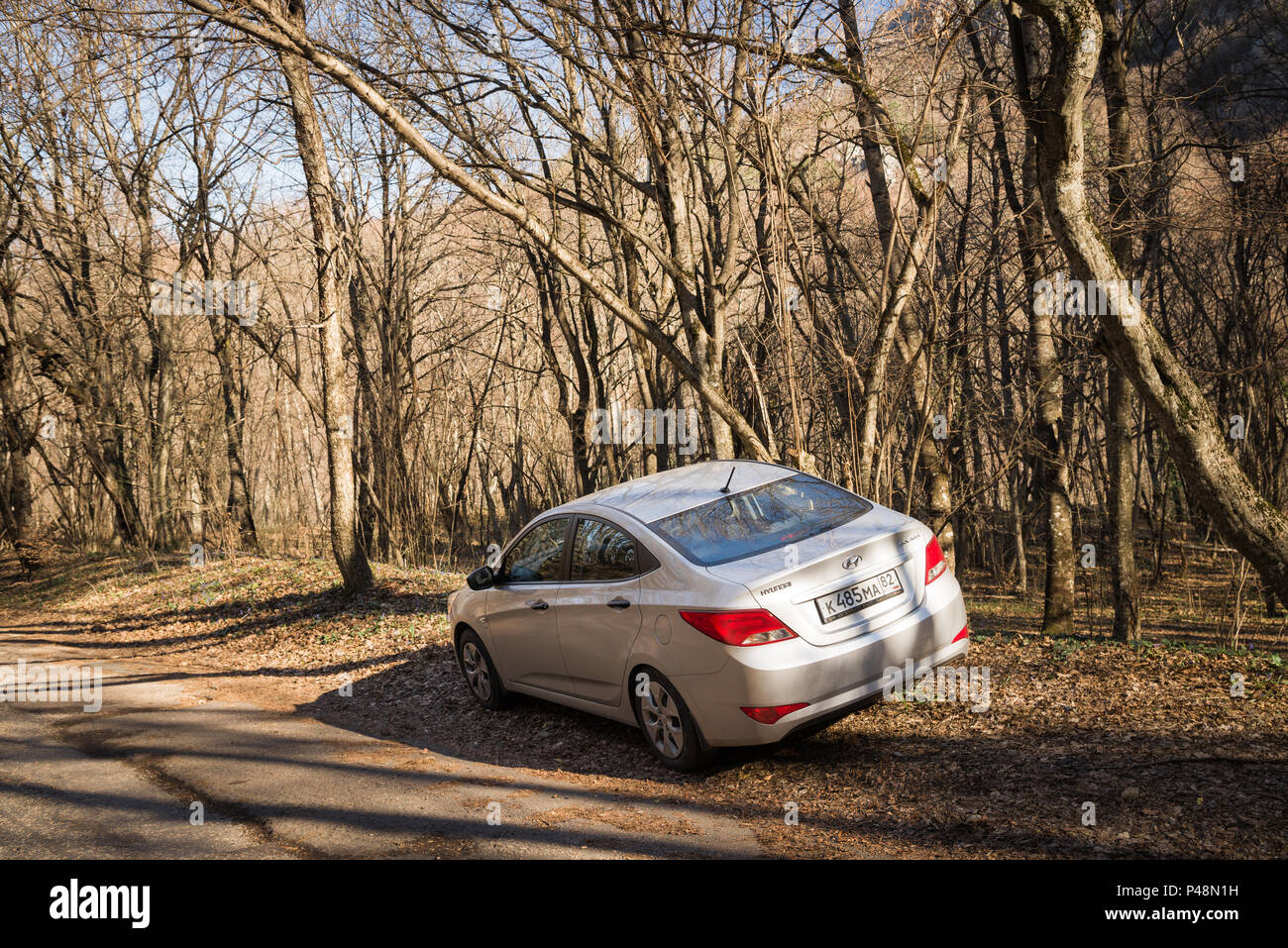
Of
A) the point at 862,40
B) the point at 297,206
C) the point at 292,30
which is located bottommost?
the point at 292,30

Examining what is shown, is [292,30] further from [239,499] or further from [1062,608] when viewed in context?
[239,499]

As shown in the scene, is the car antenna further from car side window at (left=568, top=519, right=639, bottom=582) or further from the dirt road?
the dirt road

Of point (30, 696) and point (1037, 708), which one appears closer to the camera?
point (1037, 708)

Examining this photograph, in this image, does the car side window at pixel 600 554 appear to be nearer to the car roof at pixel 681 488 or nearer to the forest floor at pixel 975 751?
the car roof at pixel 681 488

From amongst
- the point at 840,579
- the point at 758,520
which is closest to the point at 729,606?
the point at 840,579

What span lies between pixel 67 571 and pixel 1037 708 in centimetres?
2163

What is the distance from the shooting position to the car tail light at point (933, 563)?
582 cm

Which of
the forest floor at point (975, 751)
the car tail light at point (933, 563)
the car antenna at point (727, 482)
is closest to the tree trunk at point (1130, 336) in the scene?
the forest floor at point (975, 751)

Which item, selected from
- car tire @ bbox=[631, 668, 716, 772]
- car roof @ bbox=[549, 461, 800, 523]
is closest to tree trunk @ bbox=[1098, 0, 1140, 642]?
car roof @ bbox=[549, 461, 800, 523]

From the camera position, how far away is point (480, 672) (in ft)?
26.9

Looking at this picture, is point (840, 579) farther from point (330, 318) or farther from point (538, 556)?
point (330, 318)

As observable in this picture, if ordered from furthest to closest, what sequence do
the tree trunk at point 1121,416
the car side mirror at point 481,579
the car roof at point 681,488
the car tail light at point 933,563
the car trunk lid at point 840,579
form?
the tree trunk at point 1121,416 < the car side mirror at point 481,579 < the car roof at point 681,488 < the car tail light at point 933,563 < the car trunk lid at point 840,579
